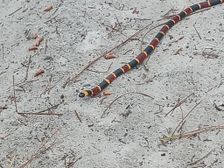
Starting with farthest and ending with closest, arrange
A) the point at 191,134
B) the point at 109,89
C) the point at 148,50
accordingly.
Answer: the point at 148,50, the point at 109,89, the point at 191,134

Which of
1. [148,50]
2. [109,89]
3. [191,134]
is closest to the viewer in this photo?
[191,134]

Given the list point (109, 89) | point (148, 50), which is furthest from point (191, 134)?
point (148, 50)

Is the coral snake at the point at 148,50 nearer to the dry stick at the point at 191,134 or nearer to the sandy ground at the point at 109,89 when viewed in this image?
the sandy ground at the point at 109,89

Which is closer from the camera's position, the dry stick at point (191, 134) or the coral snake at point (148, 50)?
the dry stick at point (191, 134)

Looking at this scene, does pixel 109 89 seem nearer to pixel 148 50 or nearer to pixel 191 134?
pixel 148 50

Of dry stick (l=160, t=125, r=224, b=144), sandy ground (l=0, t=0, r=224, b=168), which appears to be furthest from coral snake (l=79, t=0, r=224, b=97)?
dry stick (l=160, t=125, r=224, b=144)

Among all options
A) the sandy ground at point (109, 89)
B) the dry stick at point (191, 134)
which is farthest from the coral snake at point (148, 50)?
the dry stick at point (191, 134)

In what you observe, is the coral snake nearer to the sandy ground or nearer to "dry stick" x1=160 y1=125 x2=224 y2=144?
the sandy ground
